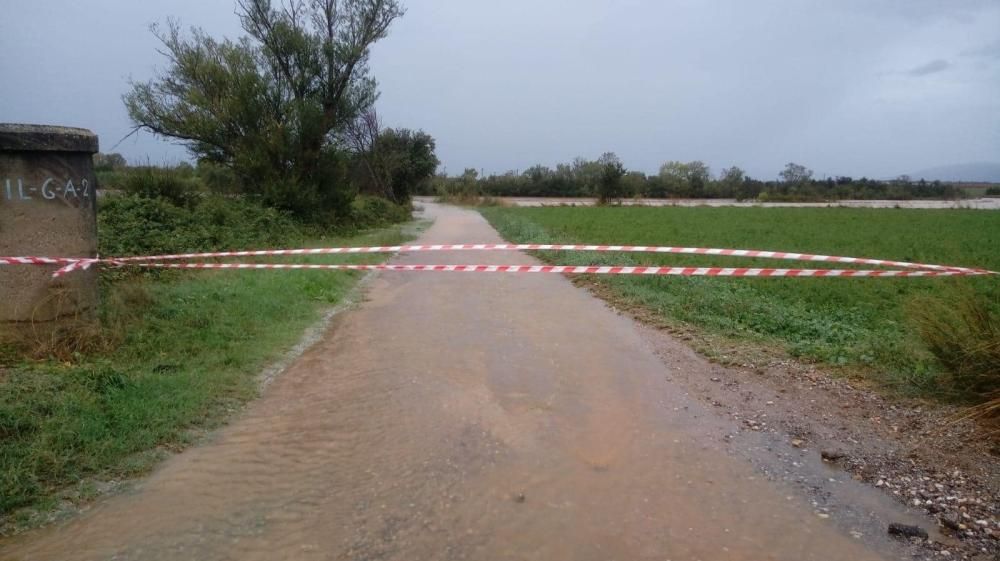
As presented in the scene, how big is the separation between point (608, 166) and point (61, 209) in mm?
57383

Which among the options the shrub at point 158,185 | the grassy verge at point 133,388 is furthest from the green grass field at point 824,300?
the shrub at point 158,185

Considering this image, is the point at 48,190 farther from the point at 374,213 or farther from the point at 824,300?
the point at 374,213

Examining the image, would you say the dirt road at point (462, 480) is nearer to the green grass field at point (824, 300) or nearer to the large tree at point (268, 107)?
the green grass field at point (824, 300)

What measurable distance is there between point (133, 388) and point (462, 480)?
296 cm

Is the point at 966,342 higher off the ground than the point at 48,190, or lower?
lower

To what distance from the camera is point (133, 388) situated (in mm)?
5238

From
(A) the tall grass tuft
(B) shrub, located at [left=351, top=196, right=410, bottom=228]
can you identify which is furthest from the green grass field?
(B) shrub, located at [left=351, top=196, right=410, bottom=228]

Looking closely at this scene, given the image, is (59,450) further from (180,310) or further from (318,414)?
(180,310)

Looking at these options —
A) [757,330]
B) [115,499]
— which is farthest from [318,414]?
[757,330]

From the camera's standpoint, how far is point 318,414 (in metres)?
5.26

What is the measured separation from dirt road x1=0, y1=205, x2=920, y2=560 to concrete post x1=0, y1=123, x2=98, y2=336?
2.27 metres

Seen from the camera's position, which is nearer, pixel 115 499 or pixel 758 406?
pixel 115 499

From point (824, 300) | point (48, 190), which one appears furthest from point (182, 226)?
point (824, 300)

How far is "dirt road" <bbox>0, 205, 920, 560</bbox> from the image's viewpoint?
3.37 metres
